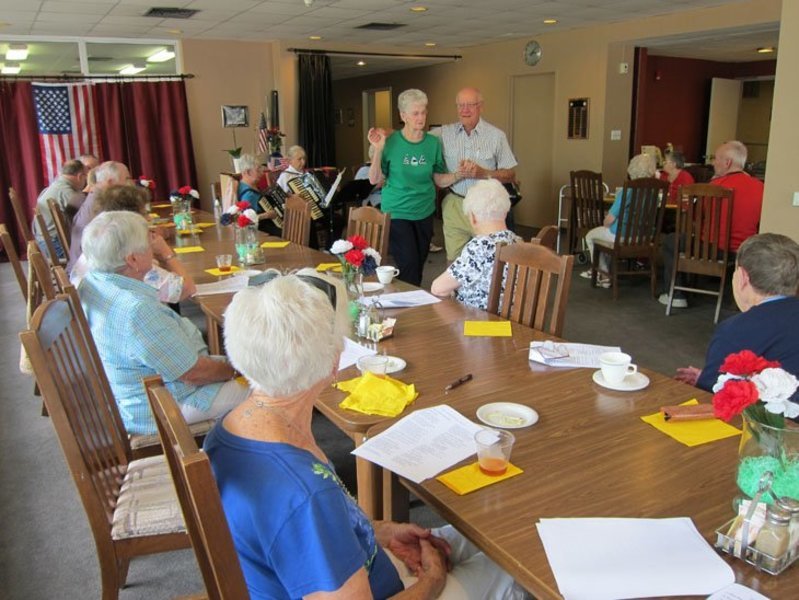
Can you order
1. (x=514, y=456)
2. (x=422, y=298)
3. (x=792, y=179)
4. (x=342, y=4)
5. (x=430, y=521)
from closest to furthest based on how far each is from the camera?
(x=514, y=456) → (x=430, y=521) → (x=422, y=298) → (x=792, y=179) → (x=342, y=4)

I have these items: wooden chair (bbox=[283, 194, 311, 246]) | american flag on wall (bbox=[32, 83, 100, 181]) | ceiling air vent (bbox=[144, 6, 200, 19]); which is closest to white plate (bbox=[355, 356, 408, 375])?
wooden chair (bbox=[283, 194, 311, 246])

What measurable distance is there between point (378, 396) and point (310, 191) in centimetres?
465

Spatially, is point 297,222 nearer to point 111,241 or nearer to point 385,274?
point 385,274

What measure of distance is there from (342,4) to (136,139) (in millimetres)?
3422

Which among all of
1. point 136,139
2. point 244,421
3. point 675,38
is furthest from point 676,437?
point 136,139

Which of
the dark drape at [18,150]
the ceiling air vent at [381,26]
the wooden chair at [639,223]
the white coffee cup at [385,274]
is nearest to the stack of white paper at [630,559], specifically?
the white coffee cup at [385,274]

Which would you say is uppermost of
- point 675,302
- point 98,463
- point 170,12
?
point 170,12

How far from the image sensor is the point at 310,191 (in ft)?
19.9

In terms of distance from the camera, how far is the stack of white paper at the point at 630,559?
1.01m

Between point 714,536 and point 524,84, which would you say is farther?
point 524,84

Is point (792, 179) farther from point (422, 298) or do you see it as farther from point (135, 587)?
point (135, 587)

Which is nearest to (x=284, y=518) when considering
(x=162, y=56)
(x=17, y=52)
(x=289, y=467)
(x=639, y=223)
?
(x=289, y=467)

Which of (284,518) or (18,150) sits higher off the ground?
(18,150)

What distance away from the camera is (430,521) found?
2.38 m
